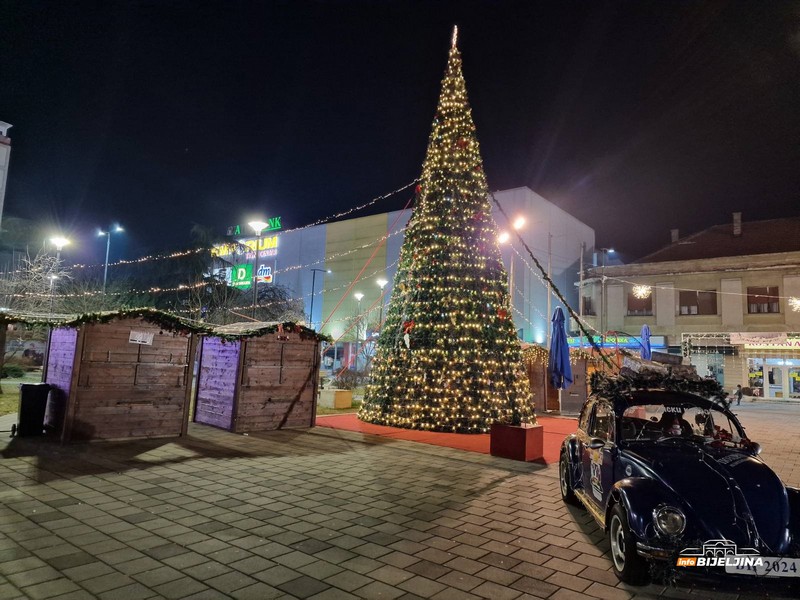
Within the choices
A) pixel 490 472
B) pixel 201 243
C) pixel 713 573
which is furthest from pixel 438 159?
pixel 201 243

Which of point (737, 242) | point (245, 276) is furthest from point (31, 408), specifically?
point (245, 276)

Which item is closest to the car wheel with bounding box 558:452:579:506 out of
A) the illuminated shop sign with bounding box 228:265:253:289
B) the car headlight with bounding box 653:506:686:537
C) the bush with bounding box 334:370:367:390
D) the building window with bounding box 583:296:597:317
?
the car headlight with bounding box 653:506:686:537

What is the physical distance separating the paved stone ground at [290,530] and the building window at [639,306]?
27.8 metres

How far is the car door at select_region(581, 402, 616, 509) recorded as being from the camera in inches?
198

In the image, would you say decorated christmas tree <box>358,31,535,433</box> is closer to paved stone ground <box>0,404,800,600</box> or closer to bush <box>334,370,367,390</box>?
paved stone ground <box>0,404,800,600</box>

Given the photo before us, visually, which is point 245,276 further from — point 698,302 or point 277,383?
point 277,383

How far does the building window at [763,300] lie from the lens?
29.8m

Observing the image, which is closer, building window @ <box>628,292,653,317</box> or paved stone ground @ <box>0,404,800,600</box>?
paved stone ground @ <box>0,404,800,600</box>

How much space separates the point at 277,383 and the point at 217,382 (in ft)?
5.01

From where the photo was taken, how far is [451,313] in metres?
12.4

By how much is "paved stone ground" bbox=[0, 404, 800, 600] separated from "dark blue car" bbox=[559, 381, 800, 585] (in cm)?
27

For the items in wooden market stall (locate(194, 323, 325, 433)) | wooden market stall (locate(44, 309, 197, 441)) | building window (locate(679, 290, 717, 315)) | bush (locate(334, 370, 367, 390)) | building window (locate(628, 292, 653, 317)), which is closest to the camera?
wooden market stall (locate(44, 309, 197, 441))

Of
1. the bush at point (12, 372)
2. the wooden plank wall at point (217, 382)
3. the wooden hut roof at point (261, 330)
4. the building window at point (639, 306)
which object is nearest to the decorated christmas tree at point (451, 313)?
the wooden hut roof at point (261, 330)

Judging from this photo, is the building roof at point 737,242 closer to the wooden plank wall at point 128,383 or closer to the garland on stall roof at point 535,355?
the garland on stall roof at point 535,355
